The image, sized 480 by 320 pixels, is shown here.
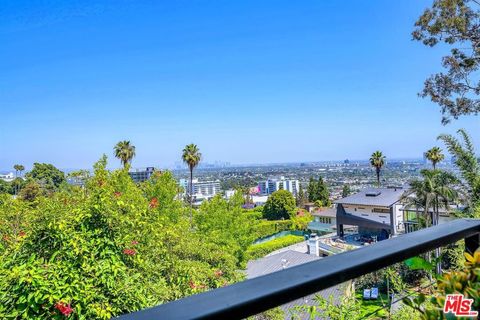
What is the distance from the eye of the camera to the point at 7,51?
17.0m

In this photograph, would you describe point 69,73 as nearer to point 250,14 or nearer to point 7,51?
point 7,51

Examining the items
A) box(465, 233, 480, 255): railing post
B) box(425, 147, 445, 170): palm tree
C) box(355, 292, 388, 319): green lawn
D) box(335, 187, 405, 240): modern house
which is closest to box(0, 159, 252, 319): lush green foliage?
box(355, 292, 388, 319): green lawn

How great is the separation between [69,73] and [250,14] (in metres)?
13.3

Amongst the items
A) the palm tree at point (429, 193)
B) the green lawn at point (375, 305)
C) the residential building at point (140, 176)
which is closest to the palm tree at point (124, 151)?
the residential building at point (140, 176)

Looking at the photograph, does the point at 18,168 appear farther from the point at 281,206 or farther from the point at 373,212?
the point at 373,212

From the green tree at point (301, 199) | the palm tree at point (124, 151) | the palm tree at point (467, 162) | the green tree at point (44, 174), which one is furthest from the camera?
the green tree at point (301, 199)

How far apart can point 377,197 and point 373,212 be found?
1298 millimetres

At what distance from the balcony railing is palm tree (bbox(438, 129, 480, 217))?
532 cm

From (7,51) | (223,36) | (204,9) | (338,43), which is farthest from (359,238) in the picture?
(7,51)

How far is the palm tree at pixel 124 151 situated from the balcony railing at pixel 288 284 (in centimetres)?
2405

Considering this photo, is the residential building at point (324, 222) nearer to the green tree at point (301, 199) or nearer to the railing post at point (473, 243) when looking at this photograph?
the green tree at point (301, 199)

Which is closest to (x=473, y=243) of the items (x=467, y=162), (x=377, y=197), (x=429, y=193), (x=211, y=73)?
(x=467, y=162)

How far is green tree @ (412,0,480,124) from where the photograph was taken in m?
7.38

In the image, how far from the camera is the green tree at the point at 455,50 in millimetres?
7375
